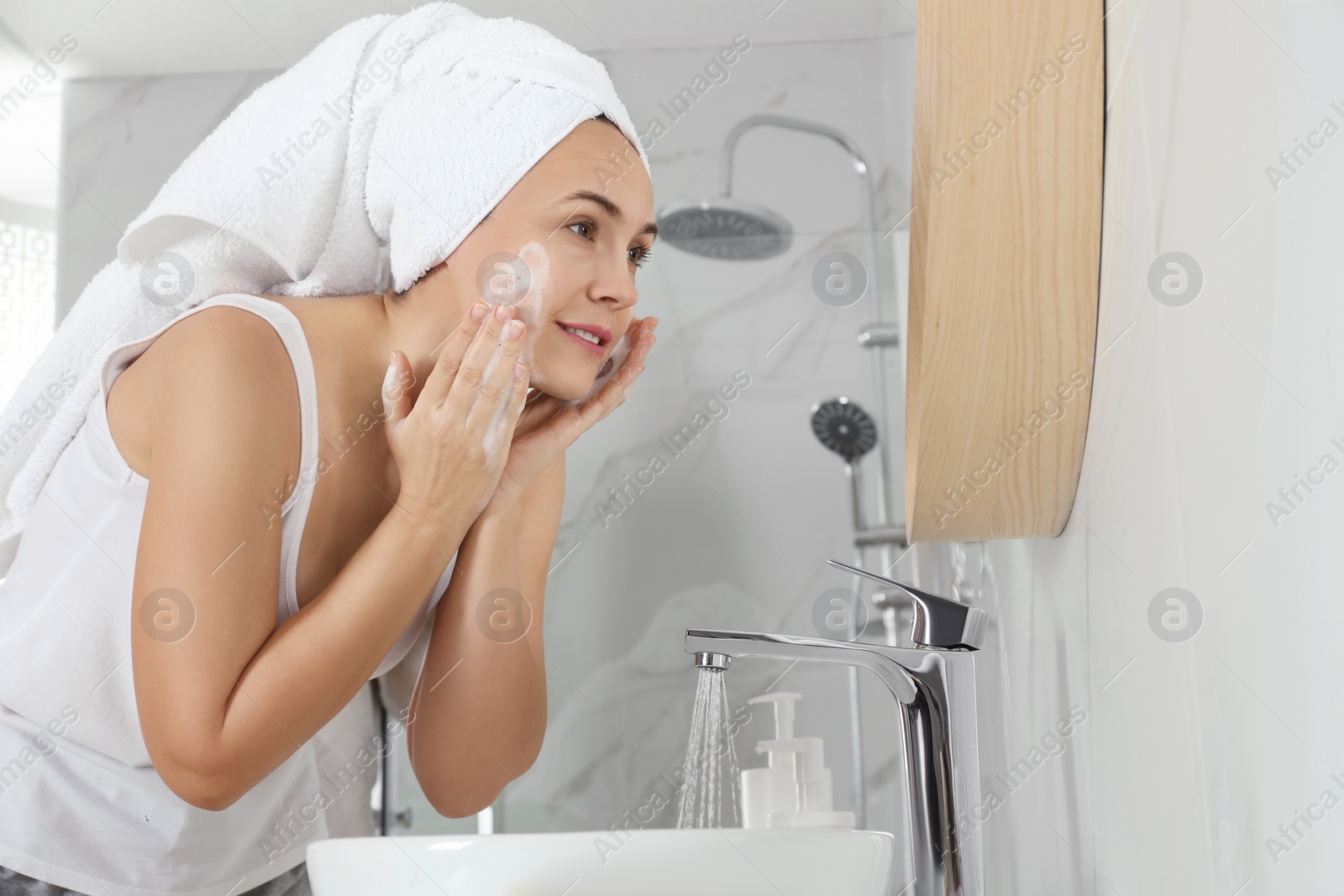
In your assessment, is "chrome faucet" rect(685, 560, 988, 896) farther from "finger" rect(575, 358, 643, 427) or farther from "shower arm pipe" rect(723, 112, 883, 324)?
"shower arm pipe" rect(723, 112, 883, 324)

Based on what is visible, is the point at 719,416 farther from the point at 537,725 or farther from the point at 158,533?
the point at 158,533

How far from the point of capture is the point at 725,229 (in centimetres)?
123

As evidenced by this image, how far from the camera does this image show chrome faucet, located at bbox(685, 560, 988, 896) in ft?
Answer: 1.45

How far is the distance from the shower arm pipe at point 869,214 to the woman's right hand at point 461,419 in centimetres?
64

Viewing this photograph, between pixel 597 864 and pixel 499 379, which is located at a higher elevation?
pixel 499 379

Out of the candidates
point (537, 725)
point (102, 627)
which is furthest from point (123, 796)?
point (537, 725)

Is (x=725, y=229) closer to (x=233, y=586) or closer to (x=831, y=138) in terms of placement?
(x=831, y=138)

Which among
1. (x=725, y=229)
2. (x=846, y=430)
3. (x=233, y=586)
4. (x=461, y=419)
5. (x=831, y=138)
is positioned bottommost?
(x=233, y=586)

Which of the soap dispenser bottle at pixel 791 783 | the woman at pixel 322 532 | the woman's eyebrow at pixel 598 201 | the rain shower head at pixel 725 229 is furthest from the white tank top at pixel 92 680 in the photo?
the rain shower head at pixel 725 229

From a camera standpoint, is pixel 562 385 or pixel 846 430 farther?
pixel 846 430

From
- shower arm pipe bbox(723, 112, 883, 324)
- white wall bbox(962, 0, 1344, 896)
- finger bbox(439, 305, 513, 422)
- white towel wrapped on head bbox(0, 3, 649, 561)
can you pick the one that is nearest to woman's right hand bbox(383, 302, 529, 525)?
finger bbox(439, 305, 513, 422)

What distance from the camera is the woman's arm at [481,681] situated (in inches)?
30.3

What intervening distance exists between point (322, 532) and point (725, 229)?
0.71 m

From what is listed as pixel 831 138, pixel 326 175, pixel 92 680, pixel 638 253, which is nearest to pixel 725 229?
pixel 831 138
